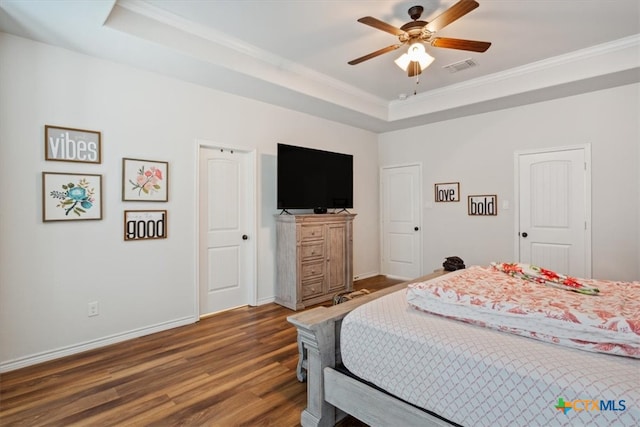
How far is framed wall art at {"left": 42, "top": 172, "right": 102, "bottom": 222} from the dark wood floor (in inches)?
47.7

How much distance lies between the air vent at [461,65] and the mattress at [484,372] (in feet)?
10.2

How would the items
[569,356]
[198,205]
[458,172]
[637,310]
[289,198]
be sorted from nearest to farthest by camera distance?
[569,356]
[637,310]
[198,205]
[289,198]
[458,172]

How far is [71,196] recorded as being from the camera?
2.82 metres

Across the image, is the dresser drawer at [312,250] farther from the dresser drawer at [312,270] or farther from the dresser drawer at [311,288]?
the dresser drawer at [311,288]

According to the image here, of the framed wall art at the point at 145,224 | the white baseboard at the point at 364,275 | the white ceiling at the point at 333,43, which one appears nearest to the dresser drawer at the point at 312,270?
the white baseboard at the point at 364,275

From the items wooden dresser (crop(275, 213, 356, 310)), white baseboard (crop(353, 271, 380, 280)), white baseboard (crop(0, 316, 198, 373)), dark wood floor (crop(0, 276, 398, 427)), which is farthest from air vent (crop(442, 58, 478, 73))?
white baseboard (crop(0, 316, 198, 373))

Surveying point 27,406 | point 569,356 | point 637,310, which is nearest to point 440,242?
point 637,310

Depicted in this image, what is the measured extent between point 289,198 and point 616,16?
3.57 m

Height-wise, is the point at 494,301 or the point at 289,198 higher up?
the point at 289,198

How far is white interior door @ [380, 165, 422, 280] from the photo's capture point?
541 cm

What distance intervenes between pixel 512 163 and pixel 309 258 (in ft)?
9.95

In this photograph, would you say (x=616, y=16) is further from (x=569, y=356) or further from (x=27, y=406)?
(x=27, y=406)

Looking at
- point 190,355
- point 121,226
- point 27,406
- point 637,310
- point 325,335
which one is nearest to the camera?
point 637,310

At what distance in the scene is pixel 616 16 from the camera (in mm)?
2801
